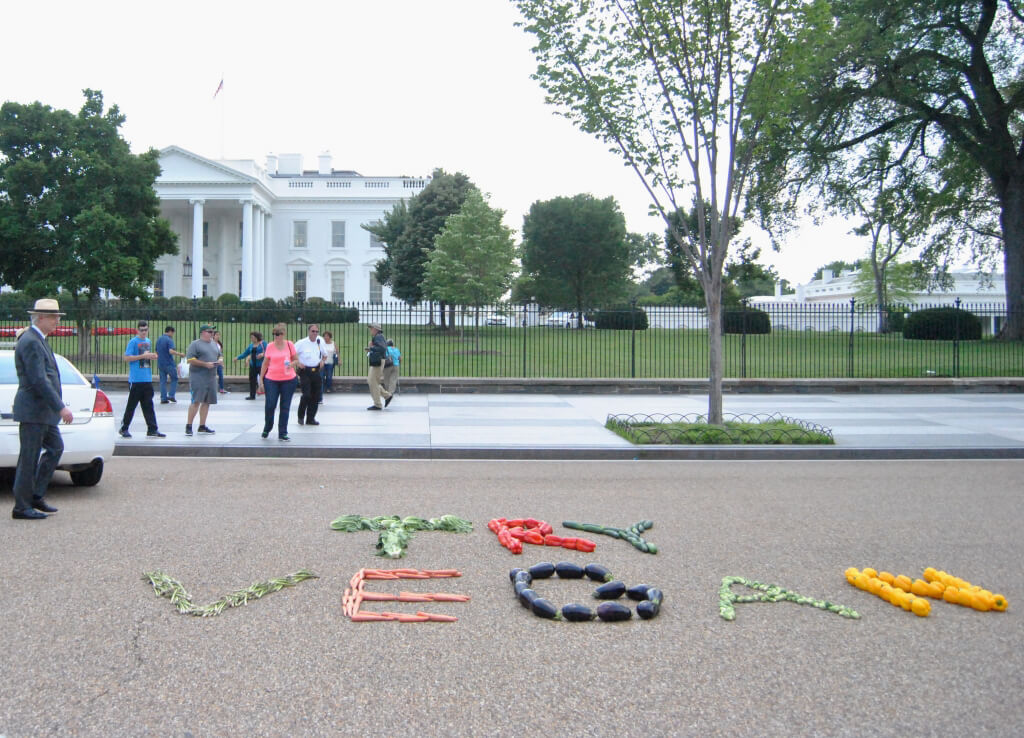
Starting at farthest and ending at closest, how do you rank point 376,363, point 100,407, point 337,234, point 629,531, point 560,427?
point 337,234 < point 376,363 < point 560,427 < point 100,407 < point 629,531

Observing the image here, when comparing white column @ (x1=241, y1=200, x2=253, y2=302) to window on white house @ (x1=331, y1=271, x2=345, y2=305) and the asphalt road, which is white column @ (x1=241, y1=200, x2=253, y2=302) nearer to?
window on white house @ (x1=331, y1=271, x2=345, y2=305)

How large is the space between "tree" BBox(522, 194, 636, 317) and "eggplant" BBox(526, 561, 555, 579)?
58.1 metres

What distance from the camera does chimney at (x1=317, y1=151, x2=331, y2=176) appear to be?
273 feet

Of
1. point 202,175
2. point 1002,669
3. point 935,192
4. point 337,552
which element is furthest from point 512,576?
point 202,175

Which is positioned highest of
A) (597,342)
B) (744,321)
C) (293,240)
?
(293,240)

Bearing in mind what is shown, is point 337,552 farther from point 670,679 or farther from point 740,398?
point 740,398

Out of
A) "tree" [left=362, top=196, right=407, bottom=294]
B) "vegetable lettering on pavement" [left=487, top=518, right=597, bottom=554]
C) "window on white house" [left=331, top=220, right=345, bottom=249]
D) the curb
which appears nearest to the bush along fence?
the curb

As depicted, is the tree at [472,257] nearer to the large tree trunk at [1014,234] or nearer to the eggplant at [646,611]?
the large tree trunk at [1014,234]

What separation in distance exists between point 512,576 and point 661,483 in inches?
188

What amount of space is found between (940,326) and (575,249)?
38.1 meters

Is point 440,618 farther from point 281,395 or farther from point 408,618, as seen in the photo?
point 281,395

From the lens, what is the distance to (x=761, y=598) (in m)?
5.46

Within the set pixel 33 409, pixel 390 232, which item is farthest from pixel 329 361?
pixel 390 232

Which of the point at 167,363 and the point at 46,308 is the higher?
the point at 46,308
